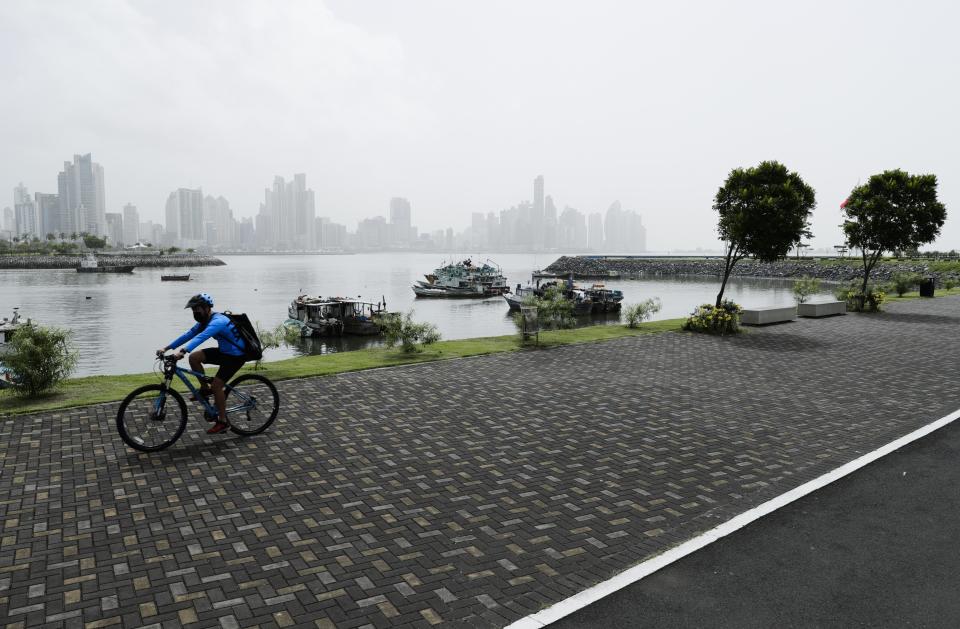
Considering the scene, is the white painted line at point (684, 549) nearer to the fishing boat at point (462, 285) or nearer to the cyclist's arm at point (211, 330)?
the cyclist's arm at point (211, 330)

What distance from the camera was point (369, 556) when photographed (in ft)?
15.7

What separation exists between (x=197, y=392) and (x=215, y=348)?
0.72 metres

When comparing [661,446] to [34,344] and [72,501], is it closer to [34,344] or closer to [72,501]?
[72,501]

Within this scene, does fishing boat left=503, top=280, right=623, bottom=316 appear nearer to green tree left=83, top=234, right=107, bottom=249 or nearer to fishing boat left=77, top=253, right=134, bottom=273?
fishing boat left=77, top=253, right=134, bottom=273

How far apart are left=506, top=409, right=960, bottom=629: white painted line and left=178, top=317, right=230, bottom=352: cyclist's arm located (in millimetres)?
4862

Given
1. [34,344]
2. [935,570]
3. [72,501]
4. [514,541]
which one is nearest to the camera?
[935,570]

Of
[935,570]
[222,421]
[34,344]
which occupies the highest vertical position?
[34,344]

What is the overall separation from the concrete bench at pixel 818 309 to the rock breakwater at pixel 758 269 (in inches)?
2139

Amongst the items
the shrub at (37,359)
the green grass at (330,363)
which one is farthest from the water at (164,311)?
the shrub at (37,359)

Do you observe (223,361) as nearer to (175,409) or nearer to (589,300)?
(175,409)

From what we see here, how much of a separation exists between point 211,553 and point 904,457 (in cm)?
733

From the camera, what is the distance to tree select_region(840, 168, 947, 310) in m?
27.9

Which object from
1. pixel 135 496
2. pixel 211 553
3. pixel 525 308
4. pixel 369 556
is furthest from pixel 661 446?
pixel 525 308

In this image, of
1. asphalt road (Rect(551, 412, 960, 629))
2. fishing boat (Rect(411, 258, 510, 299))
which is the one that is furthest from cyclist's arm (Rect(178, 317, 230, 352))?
fishing boat (Rect(411, 258, 510, 299))
